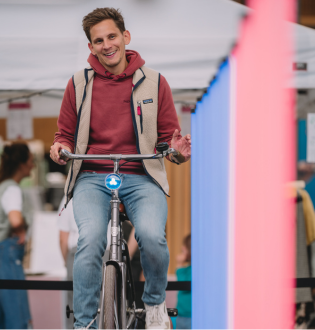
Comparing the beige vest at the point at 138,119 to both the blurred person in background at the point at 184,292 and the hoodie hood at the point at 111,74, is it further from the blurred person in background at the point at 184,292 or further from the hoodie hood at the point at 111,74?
the blurred person in background at the point at 184,292

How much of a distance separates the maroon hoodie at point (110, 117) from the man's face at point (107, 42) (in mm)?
73

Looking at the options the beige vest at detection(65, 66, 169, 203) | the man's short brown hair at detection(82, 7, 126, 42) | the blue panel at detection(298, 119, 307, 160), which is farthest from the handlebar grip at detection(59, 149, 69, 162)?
the blue panel at detection(298, 119, 307, 160)

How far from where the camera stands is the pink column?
2.06 m

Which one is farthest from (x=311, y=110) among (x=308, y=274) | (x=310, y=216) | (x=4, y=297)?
(x=4, y=297)

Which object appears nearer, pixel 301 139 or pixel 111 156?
pixel 111 156

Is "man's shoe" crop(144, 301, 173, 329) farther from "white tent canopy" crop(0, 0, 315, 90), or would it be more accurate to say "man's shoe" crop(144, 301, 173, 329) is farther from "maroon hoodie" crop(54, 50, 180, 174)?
"white tent canopy" crop(0, 0, 315, 90)

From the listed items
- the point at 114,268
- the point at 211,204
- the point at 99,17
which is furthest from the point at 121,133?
the point at 211,204

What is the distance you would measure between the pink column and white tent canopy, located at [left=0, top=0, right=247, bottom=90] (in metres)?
0.65

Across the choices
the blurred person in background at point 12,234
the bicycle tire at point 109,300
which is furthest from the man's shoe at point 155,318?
the blurred person in background at point 12,234

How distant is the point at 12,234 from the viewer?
3.91m

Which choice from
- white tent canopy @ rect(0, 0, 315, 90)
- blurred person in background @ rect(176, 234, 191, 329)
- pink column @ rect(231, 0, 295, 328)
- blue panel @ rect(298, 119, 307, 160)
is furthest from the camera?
blue panel @ rect(298, 119, 307, 160)

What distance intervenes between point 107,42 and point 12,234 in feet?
8.07

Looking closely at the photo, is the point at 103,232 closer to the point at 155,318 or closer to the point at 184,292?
the point at 155,318

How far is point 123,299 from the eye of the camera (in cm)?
200
